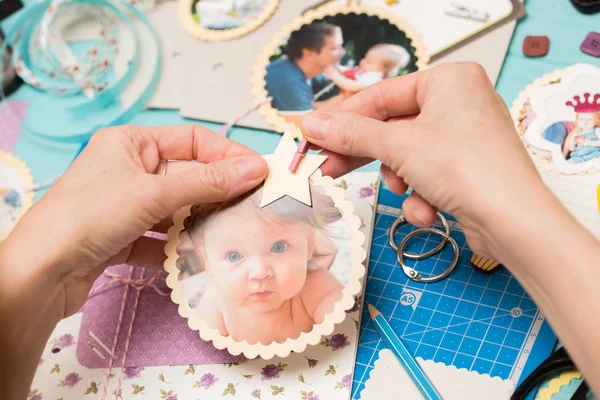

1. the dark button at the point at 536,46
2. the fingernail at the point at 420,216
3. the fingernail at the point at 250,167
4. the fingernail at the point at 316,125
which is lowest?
the fingernail at the point at 420,216

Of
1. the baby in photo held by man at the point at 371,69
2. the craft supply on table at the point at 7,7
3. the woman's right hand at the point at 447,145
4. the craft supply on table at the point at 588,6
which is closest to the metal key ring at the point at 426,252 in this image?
the woman's right hand at the point at 447,145

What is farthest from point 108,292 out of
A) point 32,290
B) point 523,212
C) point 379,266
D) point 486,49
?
point 486,49

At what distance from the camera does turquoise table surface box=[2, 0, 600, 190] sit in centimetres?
120

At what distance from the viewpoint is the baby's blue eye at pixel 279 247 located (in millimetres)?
926

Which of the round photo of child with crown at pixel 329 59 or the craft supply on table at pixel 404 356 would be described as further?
the round photo of child with crown at pixel 329 59

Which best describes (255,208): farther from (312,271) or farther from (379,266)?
(379,266)

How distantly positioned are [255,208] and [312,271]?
0.14m

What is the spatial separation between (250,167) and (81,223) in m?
0.27

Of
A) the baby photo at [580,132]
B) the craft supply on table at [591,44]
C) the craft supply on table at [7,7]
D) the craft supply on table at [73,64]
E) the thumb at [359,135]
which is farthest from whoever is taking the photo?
the craft supply on table at [7,7]

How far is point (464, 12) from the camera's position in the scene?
4.13ft

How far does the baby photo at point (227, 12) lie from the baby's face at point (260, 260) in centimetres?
61

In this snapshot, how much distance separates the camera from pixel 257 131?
1.24 meters

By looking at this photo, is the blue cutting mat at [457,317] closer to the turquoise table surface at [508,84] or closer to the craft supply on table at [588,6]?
the turquoise table surface at [508,84]

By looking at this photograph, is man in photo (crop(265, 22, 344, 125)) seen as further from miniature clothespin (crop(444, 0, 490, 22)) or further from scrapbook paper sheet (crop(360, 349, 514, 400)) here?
scrapbook paper sheet (crop(360, 349, 514, 400))
